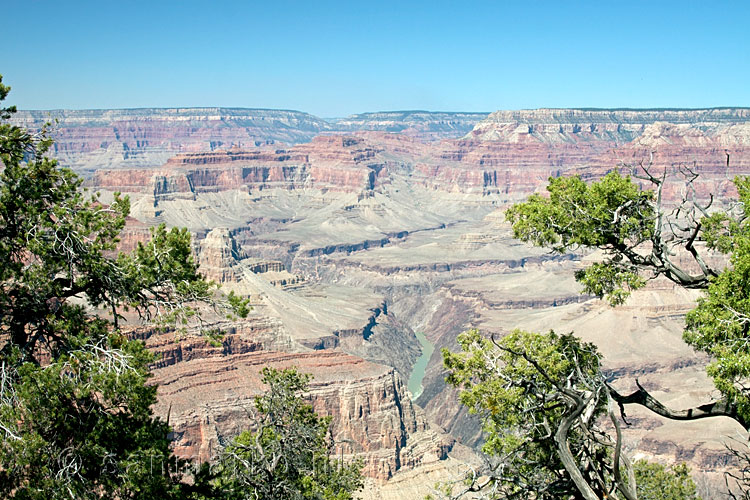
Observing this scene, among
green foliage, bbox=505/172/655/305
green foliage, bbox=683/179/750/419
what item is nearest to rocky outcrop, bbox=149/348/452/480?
green foliage, bbox=505/172/655/305

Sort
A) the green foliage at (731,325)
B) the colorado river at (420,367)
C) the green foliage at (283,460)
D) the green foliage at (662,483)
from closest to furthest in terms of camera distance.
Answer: the green foliage at (731,325) → the green foliage at (283,460) → the green foliage at (662,483) → the colorado river at (420,367)

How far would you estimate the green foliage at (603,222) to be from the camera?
63.4 feet

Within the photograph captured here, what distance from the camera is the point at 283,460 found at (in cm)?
2280

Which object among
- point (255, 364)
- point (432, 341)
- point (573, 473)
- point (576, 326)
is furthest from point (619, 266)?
point (432, 341)

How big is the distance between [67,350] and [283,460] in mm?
8024

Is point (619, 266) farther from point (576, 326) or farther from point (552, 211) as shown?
point (576, 326)

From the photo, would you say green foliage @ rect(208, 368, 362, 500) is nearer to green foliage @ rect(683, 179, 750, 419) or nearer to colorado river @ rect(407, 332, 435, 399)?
green foliage @ rect(683, 179, 750, 419)

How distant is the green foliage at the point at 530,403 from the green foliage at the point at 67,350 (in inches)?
290

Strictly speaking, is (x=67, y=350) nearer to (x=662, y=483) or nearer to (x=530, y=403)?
(x=530, y=403)

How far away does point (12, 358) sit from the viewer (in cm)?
1633

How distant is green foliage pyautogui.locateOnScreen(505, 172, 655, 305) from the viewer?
19.3 metres

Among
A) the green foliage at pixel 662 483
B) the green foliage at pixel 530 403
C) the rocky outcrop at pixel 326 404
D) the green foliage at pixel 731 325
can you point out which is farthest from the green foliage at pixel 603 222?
the rocky outcrop at pixel 326 404

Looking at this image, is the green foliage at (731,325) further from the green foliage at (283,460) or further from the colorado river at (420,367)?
the colorado river at (420,367)

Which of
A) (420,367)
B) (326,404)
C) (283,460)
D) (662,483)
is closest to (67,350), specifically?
(283,460)
